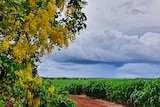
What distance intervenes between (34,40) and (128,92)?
36.1 ft

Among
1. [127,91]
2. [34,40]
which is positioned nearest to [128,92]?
[127,91]

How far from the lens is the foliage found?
485cm

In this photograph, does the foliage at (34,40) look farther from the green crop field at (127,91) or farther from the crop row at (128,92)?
the crop row at (128,92)

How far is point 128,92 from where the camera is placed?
54.0 feet

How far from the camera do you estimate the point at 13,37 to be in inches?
208

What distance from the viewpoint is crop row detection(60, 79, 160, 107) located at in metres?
13.5

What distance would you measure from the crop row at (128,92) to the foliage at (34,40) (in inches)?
95.2

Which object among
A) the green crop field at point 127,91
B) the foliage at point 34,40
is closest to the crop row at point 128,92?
the green crop field at point 127,91

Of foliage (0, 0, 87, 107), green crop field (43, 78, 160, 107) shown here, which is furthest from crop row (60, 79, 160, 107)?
foliage (0, 0, 87, 107)

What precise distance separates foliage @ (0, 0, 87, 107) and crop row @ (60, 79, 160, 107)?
95.2 inches

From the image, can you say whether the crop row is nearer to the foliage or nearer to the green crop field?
the green crop field

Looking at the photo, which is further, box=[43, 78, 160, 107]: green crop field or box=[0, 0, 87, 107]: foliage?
box=[43, 78, 160, 107]: green crop field

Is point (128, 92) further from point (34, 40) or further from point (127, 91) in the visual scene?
point (34, 40)

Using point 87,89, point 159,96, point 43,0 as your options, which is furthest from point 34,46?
point 87,89
